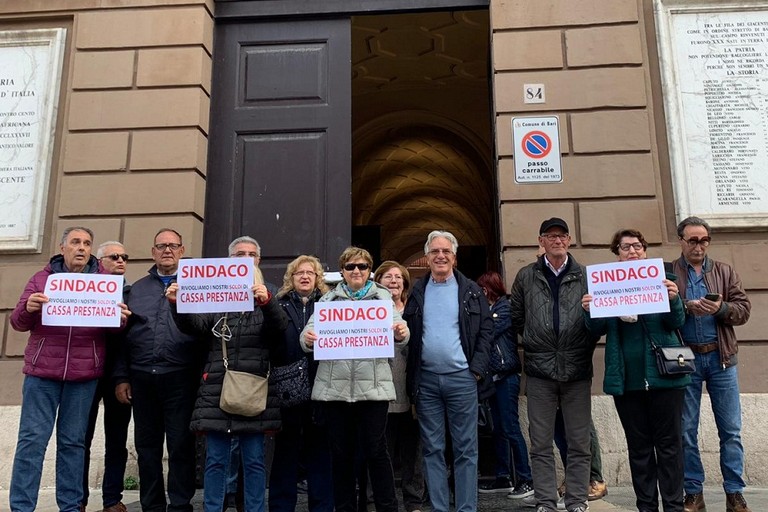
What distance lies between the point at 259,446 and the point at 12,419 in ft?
10.9

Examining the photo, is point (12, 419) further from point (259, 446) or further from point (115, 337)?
A: point (259, 446)

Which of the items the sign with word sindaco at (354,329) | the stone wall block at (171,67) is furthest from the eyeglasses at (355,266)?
the stone wall block at (171,67)

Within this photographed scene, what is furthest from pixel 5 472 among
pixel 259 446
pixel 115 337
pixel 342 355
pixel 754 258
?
pixel 754 258

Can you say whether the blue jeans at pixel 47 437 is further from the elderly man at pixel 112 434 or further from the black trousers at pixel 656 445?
the black trousers at pixel 656 445

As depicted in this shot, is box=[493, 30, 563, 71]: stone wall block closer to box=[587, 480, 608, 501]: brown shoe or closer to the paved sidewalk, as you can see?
box=[587, 480, 608, 501]: brown shoe

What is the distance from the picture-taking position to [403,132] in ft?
50.4

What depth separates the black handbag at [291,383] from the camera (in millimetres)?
4395

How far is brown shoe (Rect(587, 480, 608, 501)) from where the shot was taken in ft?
16.9

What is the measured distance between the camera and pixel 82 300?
14.7ft

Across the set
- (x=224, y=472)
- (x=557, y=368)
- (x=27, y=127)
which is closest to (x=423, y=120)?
(x=27, y=127)

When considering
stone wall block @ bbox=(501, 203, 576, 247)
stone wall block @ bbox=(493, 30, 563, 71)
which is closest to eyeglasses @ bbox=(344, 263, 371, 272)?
stone wall block @ bbox=(501, 203, 576, 247)

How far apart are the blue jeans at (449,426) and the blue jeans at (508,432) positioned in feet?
4.06

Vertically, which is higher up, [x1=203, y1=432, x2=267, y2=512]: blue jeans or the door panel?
the door panel

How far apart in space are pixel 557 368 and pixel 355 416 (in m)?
1.41
